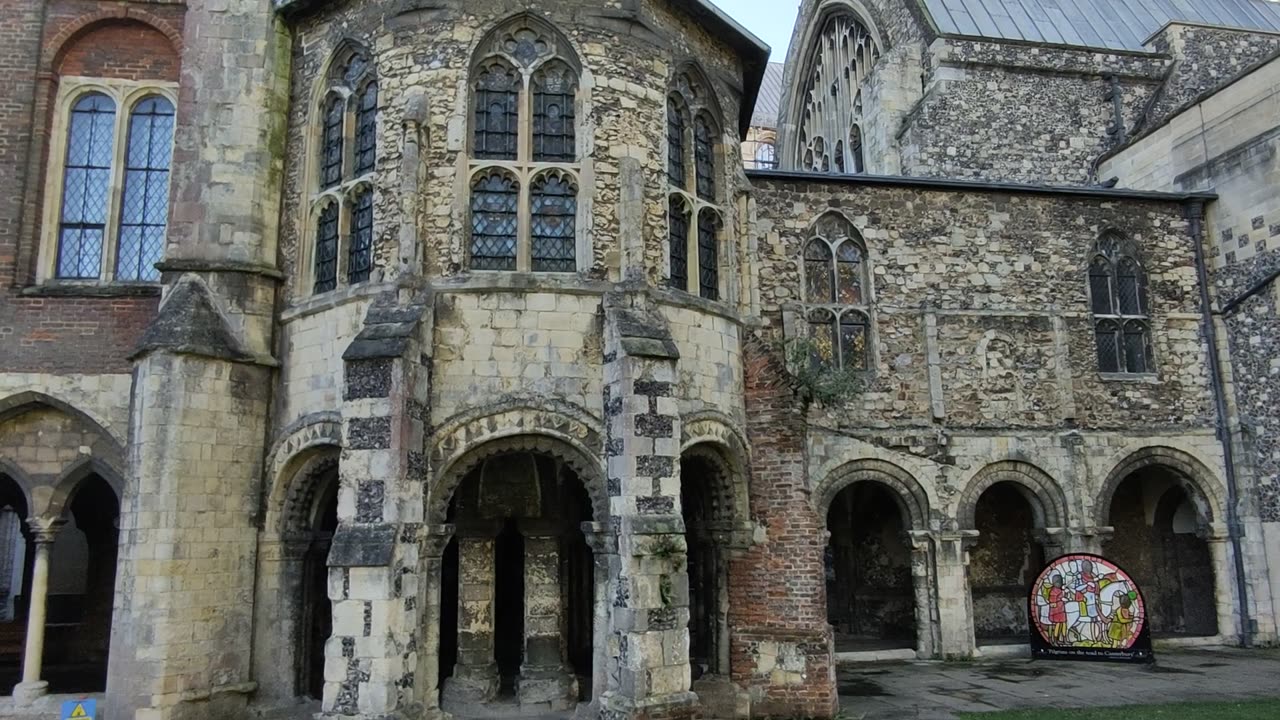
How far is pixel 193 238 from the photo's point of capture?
12719mm

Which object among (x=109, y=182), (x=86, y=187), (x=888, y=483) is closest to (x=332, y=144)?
(x=109, y=182)

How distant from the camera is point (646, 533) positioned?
10109mm

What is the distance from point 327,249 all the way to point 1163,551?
17.8 m

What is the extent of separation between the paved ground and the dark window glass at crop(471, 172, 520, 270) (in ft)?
24.3

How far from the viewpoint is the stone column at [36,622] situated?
40.5ft

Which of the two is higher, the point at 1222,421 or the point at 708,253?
the point at 708,253

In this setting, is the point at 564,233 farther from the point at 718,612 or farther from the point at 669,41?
the point at 718,612

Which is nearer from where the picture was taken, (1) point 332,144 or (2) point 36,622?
(2) point 36,622

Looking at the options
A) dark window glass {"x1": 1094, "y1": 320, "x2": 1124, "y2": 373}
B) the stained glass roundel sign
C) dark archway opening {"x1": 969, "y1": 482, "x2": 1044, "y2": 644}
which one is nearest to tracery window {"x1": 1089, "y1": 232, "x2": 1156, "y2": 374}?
dark window glass {"x1": 1094, "y1": 320, "x2": 1124, "y2": 373}

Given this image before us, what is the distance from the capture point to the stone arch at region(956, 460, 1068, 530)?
16672mm

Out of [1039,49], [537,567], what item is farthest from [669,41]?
[1039,49]

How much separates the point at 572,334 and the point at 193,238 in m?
5.77

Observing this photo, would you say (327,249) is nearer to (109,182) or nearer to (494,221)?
(494,221)

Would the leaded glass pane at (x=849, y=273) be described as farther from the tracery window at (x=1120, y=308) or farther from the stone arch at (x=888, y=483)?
the tracery window at (x=1120, y=308)
